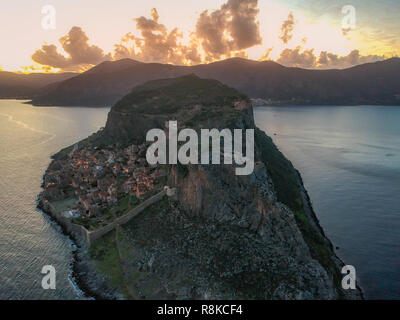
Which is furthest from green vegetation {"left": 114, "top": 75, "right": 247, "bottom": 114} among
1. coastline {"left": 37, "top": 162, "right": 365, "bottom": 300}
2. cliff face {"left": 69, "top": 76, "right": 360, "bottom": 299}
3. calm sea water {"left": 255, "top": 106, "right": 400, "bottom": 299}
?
coastline {"left": 37, "top": 162, "right": 365, "bottom": 300}

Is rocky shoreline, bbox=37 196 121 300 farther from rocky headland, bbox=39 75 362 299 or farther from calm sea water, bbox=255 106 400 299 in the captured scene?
calm sea water, bbox=255 106 400 299

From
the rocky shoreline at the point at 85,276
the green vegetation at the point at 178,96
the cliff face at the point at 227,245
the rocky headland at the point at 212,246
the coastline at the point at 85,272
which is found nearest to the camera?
Answer: the cliff face at the point at 227,245

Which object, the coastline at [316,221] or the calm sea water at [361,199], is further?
the calm sea water at [361,199]

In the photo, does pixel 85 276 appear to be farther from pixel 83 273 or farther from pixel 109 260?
pixel 109 260

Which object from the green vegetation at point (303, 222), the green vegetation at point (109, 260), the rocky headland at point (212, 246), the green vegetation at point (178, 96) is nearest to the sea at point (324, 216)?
the rocky headland at point (212, 246)

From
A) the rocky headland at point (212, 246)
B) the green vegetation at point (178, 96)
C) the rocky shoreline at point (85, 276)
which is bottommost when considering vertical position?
the rocky shoreline at point (85, 276)

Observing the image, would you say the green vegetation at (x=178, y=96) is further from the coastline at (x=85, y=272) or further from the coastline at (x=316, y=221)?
the coastline at (x=85, y=272)

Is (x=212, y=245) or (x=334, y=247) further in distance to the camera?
(x=334, y=247)
